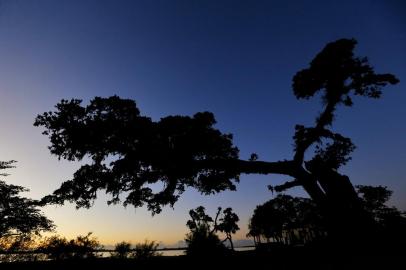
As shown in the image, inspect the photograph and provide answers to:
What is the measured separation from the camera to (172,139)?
1638 cm

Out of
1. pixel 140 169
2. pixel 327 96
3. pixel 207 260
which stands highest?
pixel 327 96

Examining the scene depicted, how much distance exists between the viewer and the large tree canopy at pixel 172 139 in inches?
591

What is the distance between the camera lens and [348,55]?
47.8ft

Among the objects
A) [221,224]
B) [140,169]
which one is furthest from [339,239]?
[221,224]

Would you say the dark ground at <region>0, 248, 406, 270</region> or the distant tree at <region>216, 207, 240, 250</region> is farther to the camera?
the distant tree at <region>216, 207, 240, 250</region>

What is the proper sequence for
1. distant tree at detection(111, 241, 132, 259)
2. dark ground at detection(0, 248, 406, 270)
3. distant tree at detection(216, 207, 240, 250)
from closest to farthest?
dark ground at detection(0, 248, 406, 270) → distant tree at detection(111, 241, 132, 259) → distant tree at detection(216, 207, 240, 250)

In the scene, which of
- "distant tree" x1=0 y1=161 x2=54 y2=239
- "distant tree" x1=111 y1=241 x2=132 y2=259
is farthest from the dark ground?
A: "distant tree" x1=0 y1=161 x2=54 y2=239

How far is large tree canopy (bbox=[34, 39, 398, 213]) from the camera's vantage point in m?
15.0

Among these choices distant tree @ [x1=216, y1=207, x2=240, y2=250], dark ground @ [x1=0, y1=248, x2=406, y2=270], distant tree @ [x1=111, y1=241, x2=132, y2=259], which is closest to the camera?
dark ground @ [x1=0, y1=248, x2=406, y2=270]

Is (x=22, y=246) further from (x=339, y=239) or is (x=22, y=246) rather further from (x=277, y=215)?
(x=277, y=215)

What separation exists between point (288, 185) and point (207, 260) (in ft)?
33.4

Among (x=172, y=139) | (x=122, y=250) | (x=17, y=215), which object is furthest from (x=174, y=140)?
(x=17, y=215)

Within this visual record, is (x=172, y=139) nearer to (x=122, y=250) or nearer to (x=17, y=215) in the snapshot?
(x=122, y=250)

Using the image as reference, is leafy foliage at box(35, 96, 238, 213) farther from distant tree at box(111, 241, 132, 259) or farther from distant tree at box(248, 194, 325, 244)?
distant tree at box(248, 194, 325, 244)
